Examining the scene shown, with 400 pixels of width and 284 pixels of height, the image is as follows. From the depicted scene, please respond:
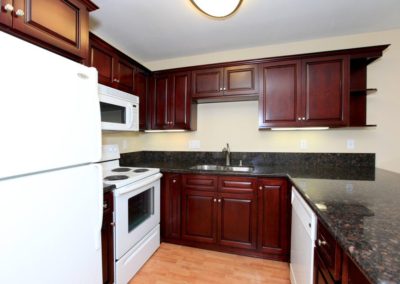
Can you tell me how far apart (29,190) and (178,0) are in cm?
167

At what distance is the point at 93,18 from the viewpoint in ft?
6.33

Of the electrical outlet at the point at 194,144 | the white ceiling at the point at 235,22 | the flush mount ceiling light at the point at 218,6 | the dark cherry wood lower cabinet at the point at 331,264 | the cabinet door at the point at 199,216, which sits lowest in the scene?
the cabinet door at the point at 199,216

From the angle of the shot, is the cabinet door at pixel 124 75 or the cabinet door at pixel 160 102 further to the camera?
the cabinet door at pixel 160 102

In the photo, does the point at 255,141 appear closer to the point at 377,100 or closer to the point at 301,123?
the point at 301,123

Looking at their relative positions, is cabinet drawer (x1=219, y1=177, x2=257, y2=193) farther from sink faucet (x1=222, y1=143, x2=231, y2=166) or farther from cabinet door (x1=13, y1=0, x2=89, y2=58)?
cabinet door (x1=13, y1=0, x2=89, y2=58)

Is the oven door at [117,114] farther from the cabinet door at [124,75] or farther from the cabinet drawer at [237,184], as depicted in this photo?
the cabinet drawer at [237,184]

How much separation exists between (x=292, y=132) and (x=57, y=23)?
2.40 m

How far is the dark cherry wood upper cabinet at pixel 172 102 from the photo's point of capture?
2496mm

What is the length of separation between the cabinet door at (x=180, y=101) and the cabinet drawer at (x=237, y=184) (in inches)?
33.2

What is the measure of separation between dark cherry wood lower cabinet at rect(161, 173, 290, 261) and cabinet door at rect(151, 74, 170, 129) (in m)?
0.73

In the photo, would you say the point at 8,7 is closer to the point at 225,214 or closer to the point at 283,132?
the point at 225,214

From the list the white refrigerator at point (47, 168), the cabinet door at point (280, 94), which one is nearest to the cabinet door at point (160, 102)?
the cabinet door at point (280, 94)

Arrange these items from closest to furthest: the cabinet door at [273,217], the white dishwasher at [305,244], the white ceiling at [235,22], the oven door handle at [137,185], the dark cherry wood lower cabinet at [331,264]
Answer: the dark cherry wood lower cabinet at [331,264] → the white dishwasher at [305,244] → the oven door handle at [137,185] → the white ceiling at [235,22] → the cabinet door at [273,217]

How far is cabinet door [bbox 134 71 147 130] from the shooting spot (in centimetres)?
240
